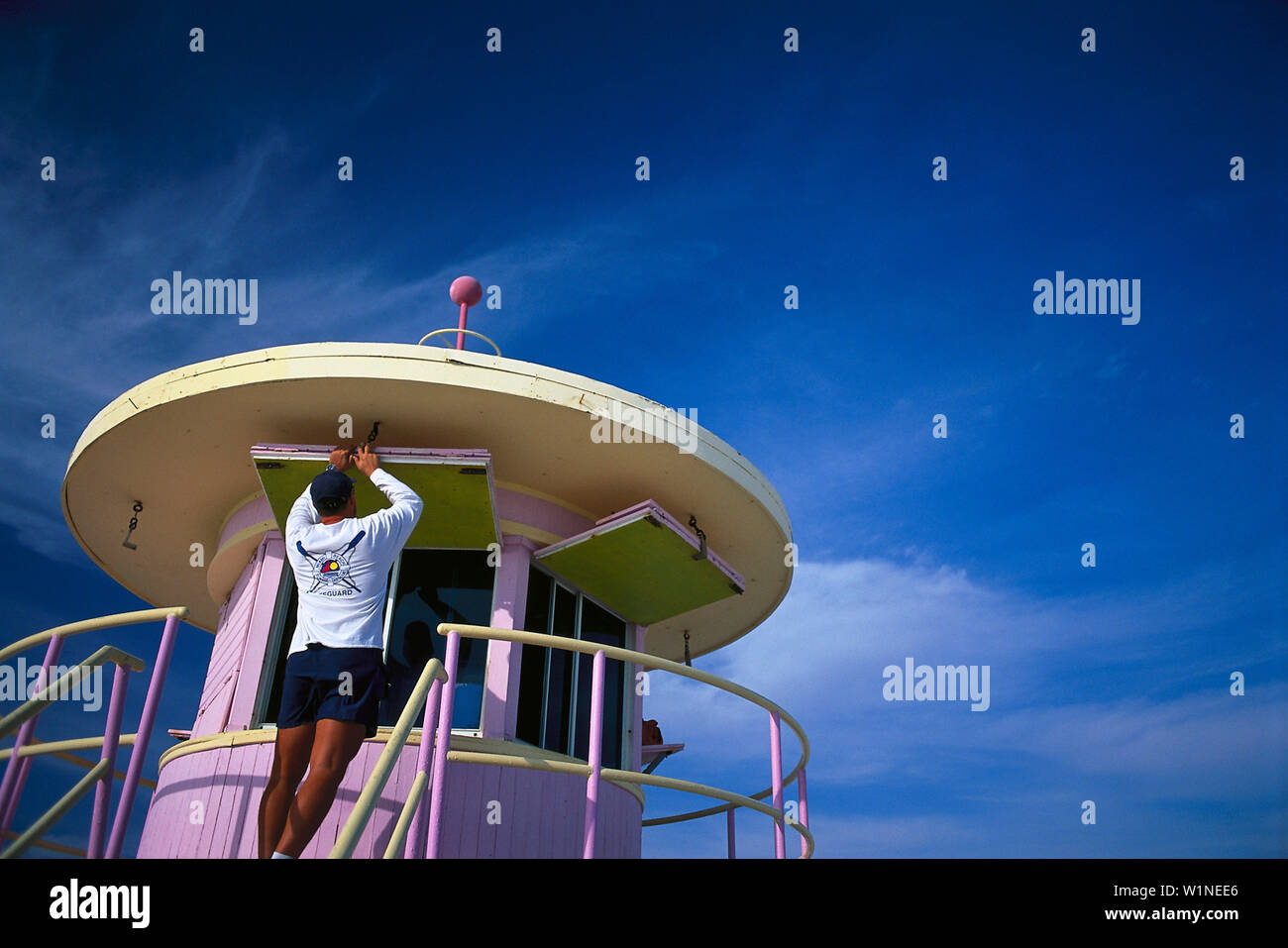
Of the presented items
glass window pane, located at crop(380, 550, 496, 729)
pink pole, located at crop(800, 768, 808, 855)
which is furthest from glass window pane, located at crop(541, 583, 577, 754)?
pink pole, located at crop(800, 768, 808, 855)

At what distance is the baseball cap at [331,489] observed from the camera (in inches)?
216

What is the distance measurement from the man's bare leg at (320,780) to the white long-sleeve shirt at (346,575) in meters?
0.47

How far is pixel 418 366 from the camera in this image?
6504 millimetres

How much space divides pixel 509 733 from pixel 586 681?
3.75 ft

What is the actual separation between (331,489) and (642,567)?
3.14m

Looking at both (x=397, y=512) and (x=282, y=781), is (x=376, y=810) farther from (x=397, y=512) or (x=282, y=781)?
(x=397, y=512)

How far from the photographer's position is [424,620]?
7.22 metres

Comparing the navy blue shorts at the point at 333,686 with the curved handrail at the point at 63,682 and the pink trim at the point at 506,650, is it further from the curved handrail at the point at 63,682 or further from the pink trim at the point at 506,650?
the pink trim at the point at 506,650

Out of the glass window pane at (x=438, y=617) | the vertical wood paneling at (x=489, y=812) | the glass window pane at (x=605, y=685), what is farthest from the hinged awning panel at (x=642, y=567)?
the vertical wood paneling at (x=489, y=812)

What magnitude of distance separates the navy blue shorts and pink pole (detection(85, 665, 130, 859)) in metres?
0.82
